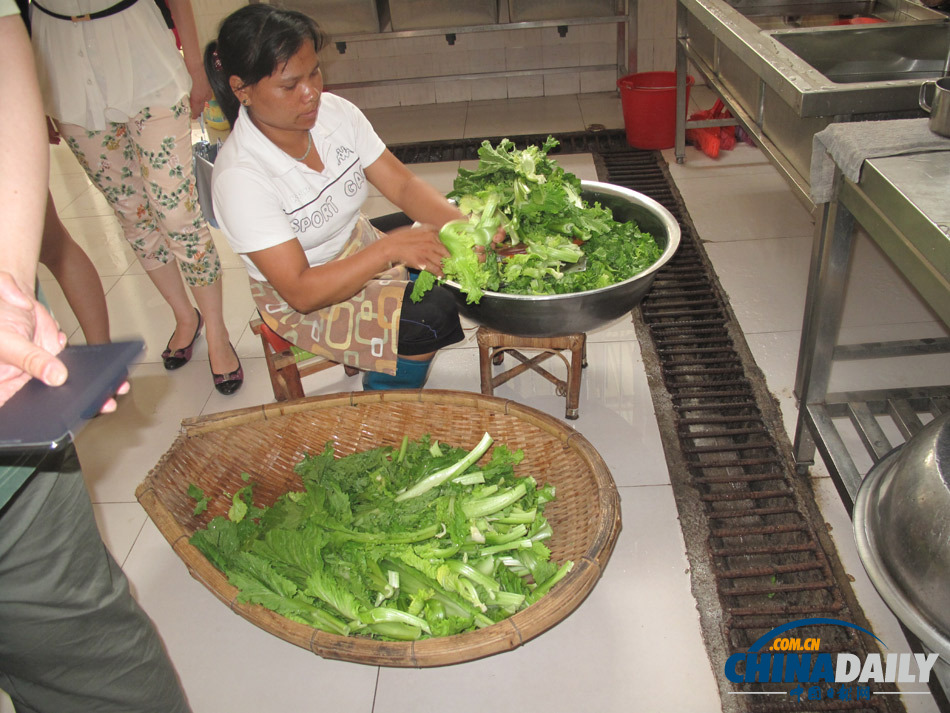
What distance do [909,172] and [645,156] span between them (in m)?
2.78

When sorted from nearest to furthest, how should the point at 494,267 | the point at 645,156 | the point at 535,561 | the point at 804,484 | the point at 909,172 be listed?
the point at 909,172
the point at 535,561
the point at 494,267
the point at 804,484
the point at 645,156

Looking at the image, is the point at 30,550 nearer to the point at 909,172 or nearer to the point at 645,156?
the point at 909,172

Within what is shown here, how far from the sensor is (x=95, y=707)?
3.96ft

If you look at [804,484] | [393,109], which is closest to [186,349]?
[804,484]

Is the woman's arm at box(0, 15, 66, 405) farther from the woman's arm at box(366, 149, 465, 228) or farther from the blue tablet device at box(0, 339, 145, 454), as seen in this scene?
the woman's arm at box(366, 149, 465, 228)

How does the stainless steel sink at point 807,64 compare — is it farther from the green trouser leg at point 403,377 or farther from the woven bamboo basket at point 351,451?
the green trouser leg at point 403,377

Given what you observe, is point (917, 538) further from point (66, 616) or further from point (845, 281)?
point (66, 616)

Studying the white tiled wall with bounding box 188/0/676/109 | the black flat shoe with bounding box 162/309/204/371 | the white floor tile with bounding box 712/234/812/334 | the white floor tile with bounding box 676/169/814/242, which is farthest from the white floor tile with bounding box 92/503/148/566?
the white tiled wall with bounding box 188/0/676/109

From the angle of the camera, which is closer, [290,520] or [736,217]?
[290,520]

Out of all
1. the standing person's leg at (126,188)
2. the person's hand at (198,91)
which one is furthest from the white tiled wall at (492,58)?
the standing person's leg at (126,188)

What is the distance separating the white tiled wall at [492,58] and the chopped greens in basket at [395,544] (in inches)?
152

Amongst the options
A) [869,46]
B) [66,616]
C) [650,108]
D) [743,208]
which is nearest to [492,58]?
[650,108]

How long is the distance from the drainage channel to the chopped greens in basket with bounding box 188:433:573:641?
468 millimetres

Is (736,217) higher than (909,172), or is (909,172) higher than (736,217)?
(909,172)
